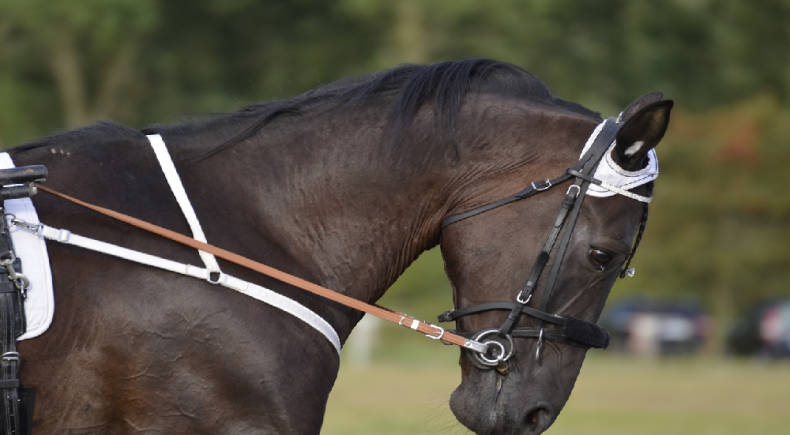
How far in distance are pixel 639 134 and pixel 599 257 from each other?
0.44 meters

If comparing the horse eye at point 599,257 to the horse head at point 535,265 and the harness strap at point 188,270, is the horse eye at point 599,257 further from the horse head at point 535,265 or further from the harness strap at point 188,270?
the harness strap at point 188,270

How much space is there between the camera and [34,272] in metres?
2.77

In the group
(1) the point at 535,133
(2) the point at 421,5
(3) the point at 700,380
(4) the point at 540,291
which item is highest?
(2) the point at 421,5

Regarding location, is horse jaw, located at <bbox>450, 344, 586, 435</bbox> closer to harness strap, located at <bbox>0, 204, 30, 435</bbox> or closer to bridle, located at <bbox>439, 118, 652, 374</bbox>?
bridle, located at <bbox>439, 118, 652, 374</bbox>

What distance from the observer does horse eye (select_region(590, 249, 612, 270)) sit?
126 inches

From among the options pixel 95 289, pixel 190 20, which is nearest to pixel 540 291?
pixel 95 289

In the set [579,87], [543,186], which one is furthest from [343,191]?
[579,87]

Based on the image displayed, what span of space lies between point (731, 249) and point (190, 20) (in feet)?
45.9

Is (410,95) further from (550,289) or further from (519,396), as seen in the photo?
(519,396)

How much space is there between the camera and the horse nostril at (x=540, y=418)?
3.19 m

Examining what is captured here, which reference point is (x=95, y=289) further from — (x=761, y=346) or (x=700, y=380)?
(x=761, y=346)

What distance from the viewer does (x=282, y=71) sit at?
20984 millimetres

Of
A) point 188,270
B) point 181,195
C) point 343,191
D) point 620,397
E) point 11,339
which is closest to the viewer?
point 11,339

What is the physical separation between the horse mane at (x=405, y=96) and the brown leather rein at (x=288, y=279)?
399 mm
